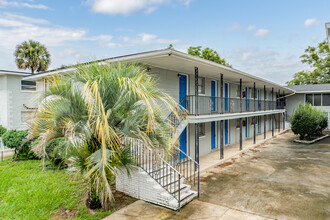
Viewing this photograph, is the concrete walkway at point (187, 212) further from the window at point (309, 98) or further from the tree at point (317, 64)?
the tree at point (317, 64)

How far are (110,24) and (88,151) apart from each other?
14.4 metres

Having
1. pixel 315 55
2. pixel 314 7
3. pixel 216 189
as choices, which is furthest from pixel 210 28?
pixel 315 55

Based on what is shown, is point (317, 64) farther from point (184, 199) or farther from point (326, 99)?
point (184, 199)

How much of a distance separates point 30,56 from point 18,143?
1828cm

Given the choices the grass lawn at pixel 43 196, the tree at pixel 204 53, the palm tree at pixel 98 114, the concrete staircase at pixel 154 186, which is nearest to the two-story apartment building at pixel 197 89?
the palm tree at pixel 98 114

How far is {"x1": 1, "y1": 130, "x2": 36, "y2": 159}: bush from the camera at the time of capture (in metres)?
10.2

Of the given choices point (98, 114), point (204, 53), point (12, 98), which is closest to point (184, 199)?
point (98, 114)

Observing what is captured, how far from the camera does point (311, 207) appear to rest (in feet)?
20.7

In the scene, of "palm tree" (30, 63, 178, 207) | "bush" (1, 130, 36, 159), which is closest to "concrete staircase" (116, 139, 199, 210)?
"palm tree" (30, 63, 178, 207)

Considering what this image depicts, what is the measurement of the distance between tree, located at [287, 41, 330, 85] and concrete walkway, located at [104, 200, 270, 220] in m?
41.4

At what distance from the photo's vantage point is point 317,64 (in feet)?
129

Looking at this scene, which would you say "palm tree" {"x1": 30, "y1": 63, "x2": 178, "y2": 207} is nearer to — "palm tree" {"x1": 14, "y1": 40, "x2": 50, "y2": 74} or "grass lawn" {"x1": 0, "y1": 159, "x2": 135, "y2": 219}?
"grass lawn" {"x1": 0, "y1": 159, "x2": 135, "y2": 219}

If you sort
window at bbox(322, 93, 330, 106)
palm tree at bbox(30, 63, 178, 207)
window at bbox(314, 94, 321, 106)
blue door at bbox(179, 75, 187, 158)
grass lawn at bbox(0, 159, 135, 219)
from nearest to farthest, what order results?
palm tree at bbox(30, 63, 178, 207)
grass lawn at bbox(0, 159, 135, 219)
blue door at bbox(179, 75, 187, 158)
window at bbox(322, 93, 330, 106)
window at bbox(314, 94, 321, 106)

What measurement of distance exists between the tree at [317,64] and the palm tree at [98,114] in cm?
4281
